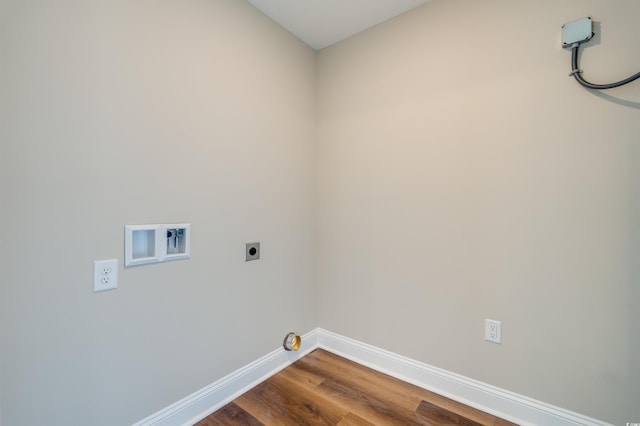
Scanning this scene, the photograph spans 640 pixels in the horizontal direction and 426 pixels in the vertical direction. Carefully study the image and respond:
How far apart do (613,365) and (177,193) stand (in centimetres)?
216

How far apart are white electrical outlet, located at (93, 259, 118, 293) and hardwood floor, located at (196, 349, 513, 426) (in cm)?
87

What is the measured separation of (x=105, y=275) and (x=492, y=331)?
1897 millimetres

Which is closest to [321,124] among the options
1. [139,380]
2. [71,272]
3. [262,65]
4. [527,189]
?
[262,65]

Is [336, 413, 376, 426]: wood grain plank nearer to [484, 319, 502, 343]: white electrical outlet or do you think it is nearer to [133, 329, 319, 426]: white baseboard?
[133, 329, 319, 426]: white baseboard

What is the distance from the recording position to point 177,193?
4.41 ft

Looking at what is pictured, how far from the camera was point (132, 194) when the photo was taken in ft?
3.91

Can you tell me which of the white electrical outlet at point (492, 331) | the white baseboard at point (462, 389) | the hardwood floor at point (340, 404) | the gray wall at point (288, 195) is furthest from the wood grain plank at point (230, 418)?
the white electrical outlet at point (492, 331)

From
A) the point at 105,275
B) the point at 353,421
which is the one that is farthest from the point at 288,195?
the point at 353,421

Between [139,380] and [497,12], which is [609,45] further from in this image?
[139,380]

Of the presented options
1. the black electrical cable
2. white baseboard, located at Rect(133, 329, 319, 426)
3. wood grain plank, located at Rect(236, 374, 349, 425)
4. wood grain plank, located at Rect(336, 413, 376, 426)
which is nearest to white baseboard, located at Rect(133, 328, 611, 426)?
white baseboard, located at Rect(133, 329, 319, 426)

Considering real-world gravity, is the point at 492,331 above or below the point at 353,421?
above

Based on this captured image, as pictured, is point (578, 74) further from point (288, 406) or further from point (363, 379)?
point (288, 406)

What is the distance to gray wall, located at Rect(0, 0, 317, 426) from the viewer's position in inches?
37.1

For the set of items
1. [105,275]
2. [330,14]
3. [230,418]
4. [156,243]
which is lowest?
[230,418]
